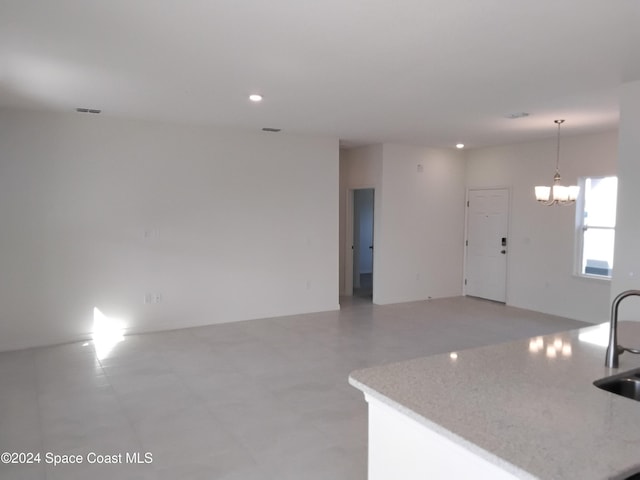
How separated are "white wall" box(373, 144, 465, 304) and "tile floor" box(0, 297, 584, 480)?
4.87 feet

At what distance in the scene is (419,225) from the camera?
25.2ft

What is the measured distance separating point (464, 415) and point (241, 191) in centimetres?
513

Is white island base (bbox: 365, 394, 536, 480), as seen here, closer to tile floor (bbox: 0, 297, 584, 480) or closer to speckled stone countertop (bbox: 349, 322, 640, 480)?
speckled stone countertop (bbox: 349, 322, 640, 480)

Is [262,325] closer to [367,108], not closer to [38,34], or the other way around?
[367,108]

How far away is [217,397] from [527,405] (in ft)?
9.10

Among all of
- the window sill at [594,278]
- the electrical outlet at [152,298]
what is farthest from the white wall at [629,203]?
the electrical outlet at [152,298]

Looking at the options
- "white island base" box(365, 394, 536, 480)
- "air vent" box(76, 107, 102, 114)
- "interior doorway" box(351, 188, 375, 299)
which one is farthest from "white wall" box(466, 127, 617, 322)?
"air vent" box(76, 107, 102, 114)

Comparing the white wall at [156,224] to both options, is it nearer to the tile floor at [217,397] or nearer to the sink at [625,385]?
the tile floor at [217,397]

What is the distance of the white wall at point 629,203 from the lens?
368 centimetres

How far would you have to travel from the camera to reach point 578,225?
6.39m

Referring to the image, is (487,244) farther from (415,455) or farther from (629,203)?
(415,455)

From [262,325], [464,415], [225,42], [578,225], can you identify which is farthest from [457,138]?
[464,415]

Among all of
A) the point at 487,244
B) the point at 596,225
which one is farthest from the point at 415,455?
the point at 487,244

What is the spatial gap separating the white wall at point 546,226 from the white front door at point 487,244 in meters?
0.15
